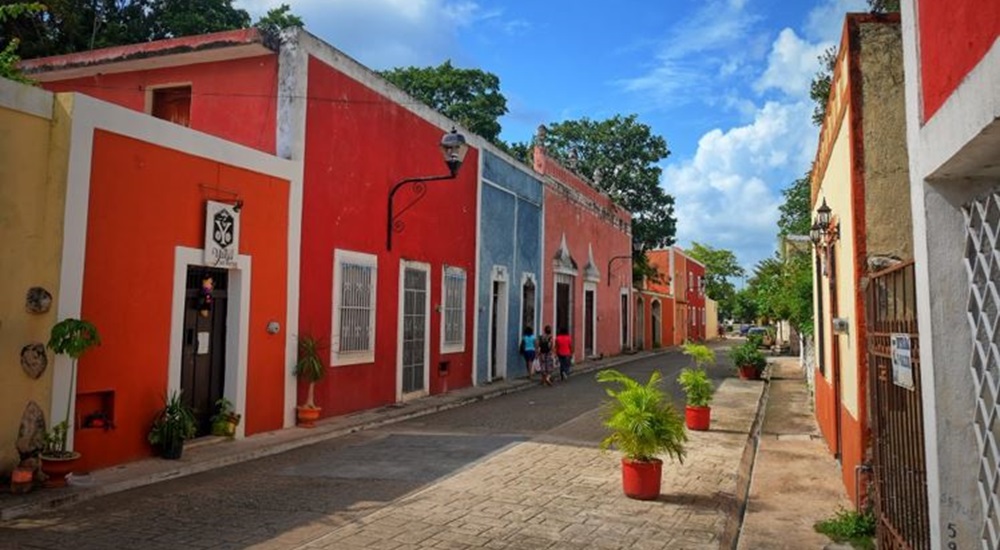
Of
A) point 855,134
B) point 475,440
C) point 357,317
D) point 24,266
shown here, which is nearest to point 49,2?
point 357,317

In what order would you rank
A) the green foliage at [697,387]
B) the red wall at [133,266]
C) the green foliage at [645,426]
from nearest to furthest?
the green foliage at [645,426] → the red wall at [133,266] → the green foliage at [697,387]

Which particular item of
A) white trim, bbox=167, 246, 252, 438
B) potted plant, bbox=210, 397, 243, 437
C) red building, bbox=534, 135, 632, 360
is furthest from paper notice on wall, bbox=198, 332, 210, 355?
red building, bbox=534, 135, 632, 360

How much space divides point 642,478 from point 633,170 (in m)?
30.4

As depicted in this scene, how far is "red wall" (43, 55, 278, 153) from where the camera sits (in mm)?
10836

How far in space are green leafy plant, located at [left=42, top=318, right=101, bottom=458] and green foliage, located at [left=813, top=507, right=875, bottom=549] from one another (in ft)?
22.3

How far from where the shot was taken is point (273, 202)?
1000 cm

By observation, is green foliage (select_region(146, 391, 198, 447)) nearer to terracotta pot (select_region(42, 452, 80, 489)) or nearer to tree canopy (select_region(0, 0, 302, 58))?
terracotta pot (select_region(42, 452, 80, 489))

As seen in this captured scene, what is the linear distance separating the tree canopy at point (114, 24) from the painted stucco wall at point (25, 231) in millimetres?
11156

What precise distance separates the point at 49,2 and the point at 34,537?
12.6 meters

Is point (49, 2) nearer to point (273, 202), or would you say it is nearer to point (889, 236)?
point (273, 202)

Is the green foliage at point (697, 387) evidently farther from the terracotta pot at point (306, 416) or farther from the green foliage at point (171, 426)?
the green foliage at point (171, 426)

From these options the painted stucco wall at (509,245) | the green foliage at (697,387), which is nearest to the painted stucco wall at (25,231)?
the green foliage at (697,387)

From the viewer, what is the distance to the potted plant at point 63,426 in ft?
21.4

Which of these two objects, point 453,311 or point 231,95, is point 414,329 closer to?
point 453,311
